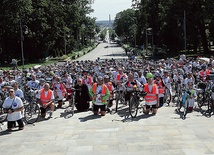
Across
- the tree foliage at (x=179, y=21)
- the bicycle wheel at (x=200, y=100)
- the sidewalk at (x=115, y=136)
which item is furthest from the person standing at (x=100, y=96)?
the tree foliage at (x=179, y=21)

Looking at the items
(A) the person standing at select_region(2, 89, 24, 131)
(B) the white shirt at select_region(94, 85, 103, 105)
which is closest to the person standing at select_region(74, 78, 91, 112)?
(B) the white shirt at select_region(94, 85, 103, 105)

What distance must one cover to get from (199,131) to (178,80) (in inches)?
256

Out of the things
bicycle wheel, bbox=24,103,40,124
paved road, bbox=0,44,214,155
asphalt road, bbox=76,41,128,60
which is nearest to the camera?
paved road, bbox=0,44,214,155

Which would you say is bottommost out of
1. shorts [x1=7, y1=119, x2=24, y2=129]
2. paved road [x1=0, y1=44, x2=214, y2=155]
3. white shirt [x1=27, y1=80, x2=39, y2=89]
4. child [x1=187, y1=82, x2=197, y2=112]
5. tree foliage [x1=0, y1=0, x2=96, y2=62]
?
paved road [x1=0, y1=44, x2=214, y2=155]

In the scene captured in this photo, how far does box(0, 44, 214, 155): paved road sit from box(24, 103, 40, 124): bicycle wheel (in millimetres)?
411

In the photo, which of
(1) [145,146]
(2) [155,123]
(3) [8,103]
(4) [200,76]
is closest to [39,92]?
(3) [8,103]

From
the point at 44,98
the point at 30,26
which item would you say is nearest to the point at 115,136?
the point at 44,98

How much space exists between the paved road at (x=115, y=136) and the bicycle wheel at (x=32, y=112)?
41 centimetres

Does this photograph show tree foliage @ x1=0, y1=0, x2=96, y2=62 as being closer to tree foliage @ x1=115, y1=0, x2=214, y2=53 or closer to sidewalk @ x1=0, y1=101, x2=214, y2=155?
tree foliage @ x1=115, y1=0, x2=214, y2=53

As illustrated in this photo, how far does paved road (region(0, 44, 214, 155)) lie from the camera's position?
872 cm

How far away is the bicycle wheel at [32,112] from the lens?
41.6 feet

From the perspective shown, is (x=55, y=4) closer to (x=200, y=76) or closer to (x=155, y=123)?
(x=200, y=76)

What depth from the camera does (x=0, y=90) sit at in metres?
14.9

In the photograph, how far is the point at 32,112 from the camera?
13.1 meters
